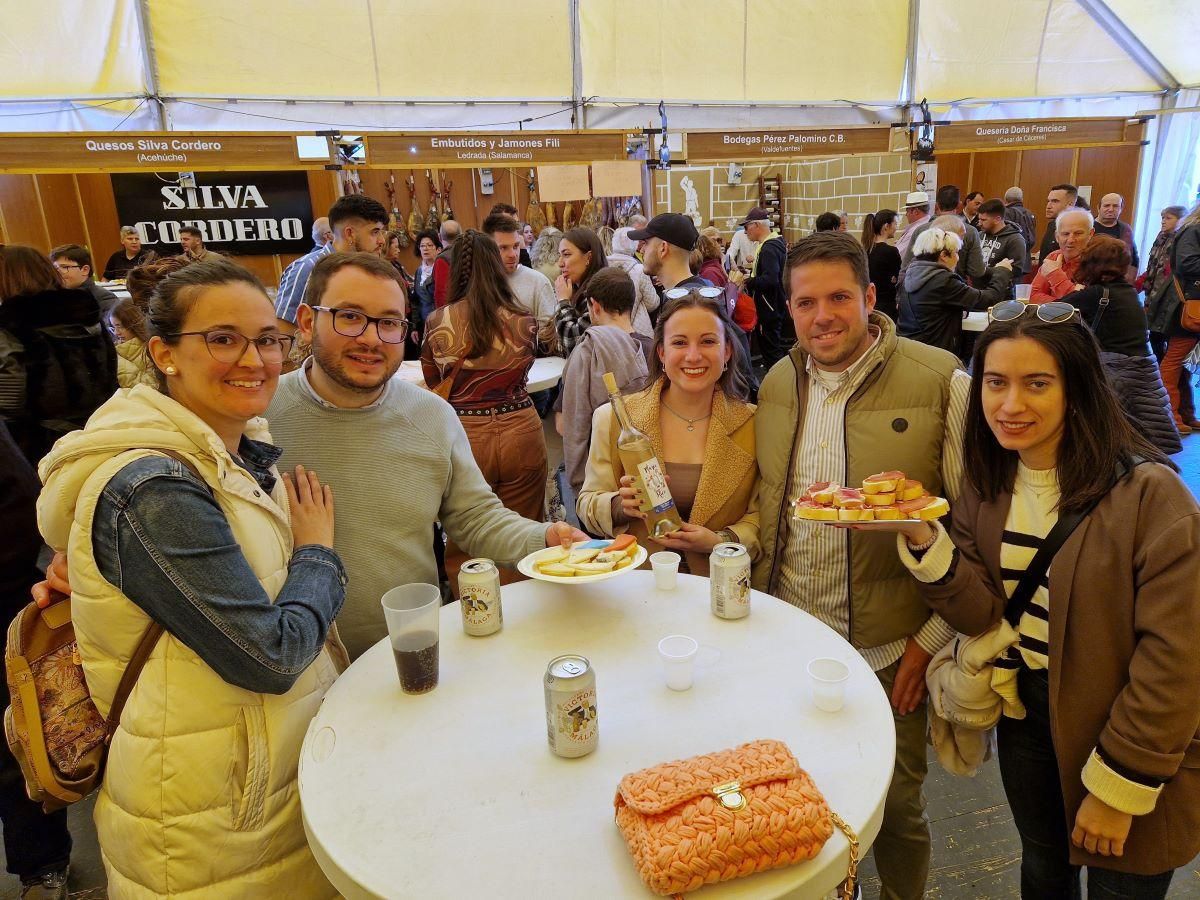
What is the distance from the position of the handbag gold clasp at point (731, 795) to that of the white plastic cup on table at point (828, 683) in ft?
1.28

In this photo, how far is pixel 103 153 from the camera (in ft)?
17.5

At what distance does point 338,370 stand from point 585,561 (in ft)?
2.55

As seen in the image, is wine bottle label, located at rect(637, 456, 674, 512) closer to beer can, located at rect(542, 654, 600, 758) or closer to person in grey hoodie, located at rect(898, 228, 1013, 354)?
beer can, located at rect(542, 654, 600, 758)

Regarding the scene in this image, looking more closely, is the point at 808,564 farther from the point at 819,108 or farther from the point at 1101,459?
the point at 819,108

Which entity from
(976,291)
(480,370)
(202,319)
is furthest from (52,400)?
(976,291)

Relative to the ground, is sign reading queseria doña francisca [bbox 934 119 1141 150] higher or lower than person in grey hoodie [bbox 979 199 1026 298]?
higher

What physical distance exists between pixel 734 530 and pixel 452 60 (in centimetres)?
891

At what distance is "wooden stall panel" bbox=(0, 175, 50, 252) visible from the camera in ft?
26.2

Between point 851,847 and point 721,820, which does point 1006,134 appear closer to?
point 851,847

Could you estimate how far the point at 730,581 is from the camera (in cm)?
166

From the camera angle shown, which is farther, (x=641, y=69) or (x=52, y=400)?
(x=641, y=69)

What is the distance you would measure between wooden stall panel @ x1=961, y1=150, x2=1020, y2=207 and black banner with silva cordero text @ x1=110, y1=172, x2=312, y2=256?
34.6ft

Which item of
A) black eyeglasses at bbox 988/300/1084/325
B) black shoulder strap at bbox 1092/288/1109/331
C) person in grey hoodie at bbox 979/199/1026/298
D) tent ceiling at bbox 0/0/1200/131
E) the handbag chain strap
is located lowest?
the handbag chain strap

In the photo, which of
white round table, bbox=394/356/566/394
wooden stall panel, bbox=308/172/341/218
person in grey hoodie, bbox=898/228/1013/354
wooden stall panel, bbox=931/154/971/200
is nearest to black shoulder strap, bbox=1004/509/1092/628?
white round table, bbox=394/356/566/394
